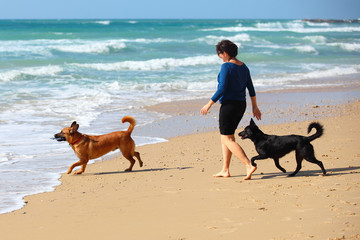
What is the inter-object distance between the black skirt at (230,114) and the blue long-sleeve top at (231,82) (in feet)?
0.18

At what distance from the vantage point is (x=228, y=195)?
4.99 meters

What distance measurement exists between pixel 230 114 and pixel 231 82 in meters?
0.36

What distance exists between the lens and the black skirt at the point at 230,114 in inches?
224

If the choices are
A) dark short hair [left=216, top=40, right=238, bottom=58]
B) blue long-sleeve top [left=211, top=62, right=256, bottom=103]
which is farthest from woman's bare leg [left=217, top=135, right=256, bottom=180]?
dark short hair [left=216, top=40, right=238, bottom=58]

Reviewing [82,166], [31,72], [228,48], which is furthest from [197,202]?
[31,72]

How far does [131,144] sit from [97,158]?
97 centimetres

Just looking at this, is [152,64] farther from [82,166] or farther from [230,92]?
[230,92]

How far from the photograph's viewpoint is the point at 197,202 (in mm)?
4793

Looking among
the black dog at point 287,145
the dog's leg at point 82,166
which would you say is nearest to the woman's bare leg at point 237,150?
the black dog at point 287,145

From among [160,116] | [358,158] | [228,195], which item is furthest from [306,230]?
[160,116]

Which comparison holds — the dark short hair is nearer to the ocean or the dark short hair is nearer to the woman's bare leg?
the woman's bare leg

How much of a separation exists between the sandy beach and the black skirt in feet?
1.95

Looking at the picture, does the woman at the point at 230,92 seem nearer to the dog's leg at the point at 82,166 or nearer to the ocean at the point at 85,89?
the dog's leg at the point at 82,166

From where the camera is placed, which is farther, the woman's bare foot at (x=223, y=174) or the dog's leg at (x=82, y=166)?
the dog's leg at (x=82, y=166)
